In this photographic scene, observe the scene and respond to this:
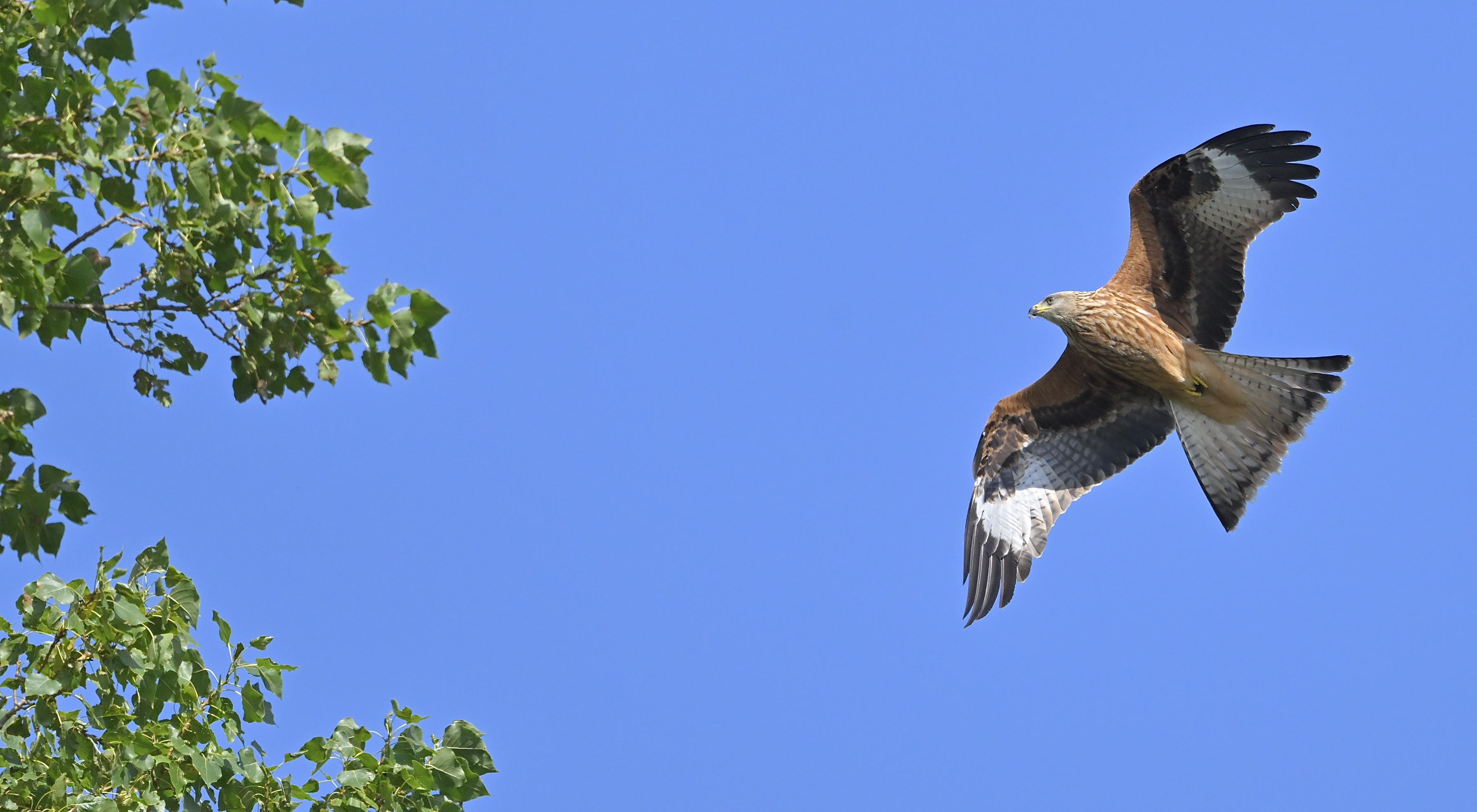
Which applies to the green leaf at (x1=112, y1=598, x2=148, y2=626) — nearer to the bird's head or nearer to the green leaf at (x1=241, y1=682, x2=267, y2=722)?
the green leaf at (x1=241, y1=682, x2=267, y2=722)

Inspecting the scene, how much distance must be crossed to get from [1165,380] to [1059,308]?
0.93 m

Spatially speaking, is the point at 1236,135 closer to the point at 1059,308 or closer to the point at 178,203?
the point at 1059,308

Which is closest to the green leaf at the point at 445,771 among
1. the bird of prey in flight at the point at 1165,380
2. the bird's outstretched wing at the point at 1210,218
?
the bird of prey in flight at the point at 1165,380

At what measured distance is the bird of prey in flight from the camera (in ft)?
30.6

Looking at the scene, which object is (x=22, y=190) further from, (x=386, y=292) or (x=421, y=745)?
(x=421, y=745)

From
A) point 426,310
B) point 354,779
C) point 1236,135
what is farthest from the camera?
point 1236,135

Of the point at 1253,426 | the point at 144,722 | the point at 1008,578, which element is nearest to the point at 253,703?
the point at 144,722

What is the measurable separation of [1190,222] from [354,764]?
7041mm

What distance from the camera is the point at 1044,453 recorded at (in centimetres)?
1052

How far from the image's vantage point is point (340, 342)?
399 cm

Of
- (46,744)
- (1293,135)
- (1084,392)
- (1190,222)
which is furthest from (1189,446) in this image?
(46,744)

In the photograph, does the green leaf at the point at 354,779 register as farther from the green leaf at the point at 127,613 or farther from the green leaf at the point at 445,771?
the green leaf at the point at 127,613

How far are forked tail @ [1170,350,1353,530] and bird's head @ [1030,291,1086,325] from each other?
3.17 ft

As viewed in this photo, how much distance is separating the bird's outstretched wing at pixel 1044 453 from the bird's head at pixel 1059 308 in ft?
1.34
